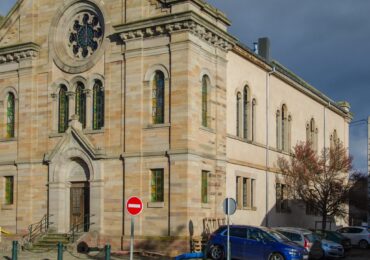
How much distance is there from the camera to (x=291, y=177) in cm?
4366

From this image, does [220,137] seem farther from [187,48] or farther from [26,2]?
[26,2]

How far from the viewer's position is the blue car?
26.5 metres

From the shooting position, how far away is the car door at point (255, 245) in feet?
88.3

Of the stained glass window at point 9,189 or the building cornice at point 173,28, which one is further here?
the stained glass window at point 9,189

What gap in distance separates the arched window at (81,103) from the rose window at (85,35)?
165 centimetres

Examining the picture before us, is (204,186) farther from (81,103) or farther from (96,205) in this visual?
(81,103)

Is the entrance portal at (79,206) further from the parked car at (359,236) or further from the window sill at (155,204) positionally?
the parked car at (359,236)

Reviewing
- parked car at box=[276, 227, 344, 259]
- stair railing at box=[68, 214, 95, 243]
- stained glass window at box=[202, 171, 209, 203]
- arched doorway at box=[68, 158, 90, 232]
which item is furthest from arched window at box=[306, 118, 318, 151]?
stair railing at box=[68, 214, 95, 243]

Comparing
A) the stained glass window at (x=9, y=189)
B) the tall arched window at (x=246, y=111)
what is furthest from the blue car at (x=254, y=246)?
the stained glass window at (x=9, y=189)

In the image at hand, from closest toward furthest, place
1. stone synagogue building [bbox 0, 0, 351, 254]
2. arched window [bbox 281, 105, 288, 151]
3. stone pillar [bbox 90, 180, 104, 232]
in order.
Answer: stone synagogue building [bbox 0, 0, 351, 254]
stone pillar [bbox 90, 180, 104, 232]
arched window [bbox 281, 105, 288, 151]

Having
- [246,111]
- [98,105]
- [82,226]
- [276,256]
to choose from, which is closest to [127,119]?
[98,105]

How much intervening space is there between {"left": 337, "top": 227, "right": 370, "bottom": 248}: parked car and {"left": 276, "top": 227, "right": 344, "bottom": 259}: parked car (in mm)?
9604

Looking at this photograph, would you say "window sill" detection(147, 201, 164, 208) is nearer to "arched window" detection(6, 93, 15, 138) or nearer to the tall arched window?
Answer: the tall arched window

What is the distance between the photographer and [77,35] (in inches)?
1404
